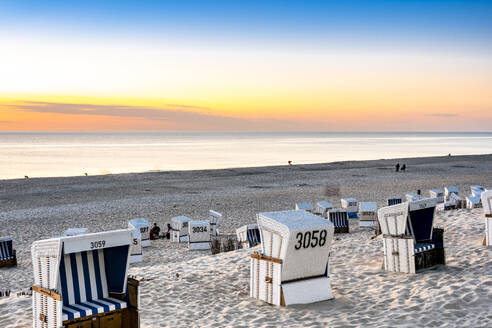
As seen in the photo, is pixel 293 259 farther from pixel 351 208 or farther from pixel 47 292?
pixel 351 208

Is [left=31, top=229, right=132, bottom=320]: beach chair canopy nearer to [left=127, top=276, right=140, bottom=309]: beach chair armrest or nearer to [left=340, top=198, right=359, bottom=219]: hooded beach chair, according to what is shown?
[left=127, top=276, right=140, bottom=309]: beach chair armrest

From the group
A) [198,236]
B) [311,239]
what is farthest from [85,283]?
[198,236]

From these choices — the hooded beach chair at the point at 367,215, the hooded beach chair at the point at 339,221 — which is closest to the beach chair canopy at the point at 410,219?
the hooded beach chair at the point at 339,221

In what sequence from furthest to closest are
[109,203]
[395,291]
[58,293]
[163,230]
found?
[109,203] → [163,230] → [395,291] → [58,293]

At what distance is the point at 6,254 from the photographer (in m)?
15.4

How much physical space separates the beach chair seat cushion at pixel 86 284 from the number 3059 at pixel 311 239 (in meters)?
3.12

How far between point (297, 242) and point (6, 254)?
10.8m

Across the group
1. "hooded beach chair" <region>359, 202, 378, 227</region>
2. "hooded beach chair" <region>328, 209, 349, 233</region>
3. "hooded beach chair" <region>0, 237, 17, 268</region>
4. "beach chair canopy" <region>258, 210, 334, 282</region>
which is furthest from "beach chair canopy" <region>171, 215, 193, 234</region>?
"beach chair canopy" <region>258, 210, 334, 282</region>

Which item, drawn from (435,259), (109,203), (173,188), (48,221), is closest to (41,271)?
(435,259)

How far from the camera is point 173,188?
38969mm

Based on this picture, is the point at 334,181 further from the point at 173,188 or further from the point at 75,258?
the point at 75,258

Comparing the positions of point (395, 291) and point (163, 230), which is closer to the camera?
point (395, 291)

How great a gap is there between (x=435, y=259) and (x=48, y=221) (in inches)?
784

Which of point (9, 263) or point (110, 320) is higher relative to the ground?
point (110, 320)
